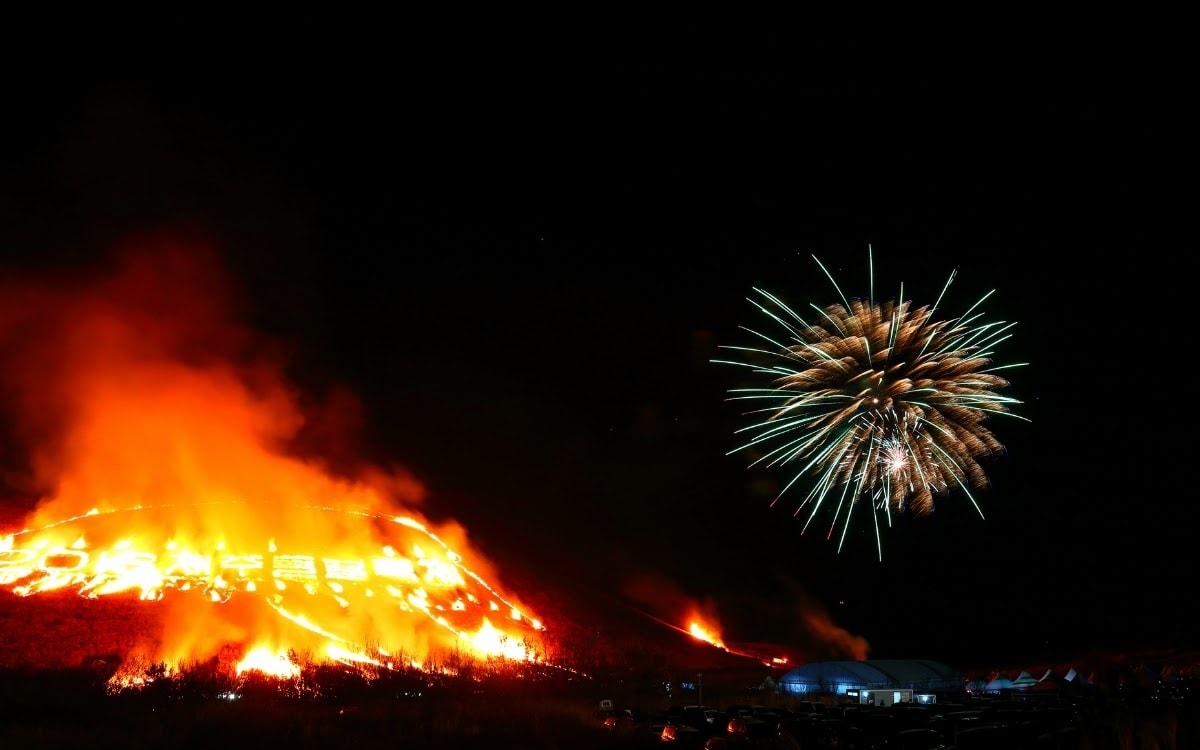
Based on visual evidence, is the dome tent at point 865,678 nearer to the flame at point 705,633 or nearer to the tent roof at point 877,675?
the tent roof at point 877,675

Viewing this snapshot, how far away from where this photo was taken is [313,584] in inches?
1602

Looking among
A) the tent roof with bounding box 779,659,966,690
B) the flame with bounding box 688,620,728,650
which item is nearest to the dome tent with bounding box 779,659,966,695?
the tent roof with bounding box 779,659,966,690

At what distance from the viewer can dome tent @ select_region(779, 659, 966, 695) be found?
3803 cm

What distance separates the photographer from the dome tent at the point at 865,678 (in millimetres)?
38031

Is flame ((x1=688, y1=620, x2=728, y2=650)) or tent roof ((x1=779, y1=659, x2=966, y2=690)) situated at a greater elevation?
flame ((x1=688, y1=620, x2=728, y2=650))

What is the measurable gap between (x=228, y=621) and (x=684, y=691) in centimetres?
1680

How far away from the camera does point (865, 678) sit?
Result: 126ft

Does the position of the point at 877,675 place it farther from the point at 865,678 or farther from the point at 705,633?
the point at 705,633

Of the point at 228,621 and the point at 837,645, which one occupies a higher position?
the point at 837,645

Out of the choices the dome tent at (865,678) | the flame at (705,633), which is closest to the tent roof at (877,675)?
the dome tent at (865,678)

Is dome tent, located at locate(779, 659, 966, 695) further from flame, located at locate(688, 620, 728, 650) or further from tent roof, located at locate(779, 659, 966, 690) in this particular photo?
flame, located at locate(688, 620, 728, 650)

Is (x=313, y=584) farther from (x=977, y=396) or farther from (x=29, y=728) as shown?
(x=977, y=396)

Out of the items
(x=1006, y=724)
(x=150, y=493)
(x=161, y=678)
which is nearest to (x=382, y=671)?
(x=161, y=678)

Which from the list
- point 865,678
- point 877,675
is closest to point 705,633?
point 877,675
